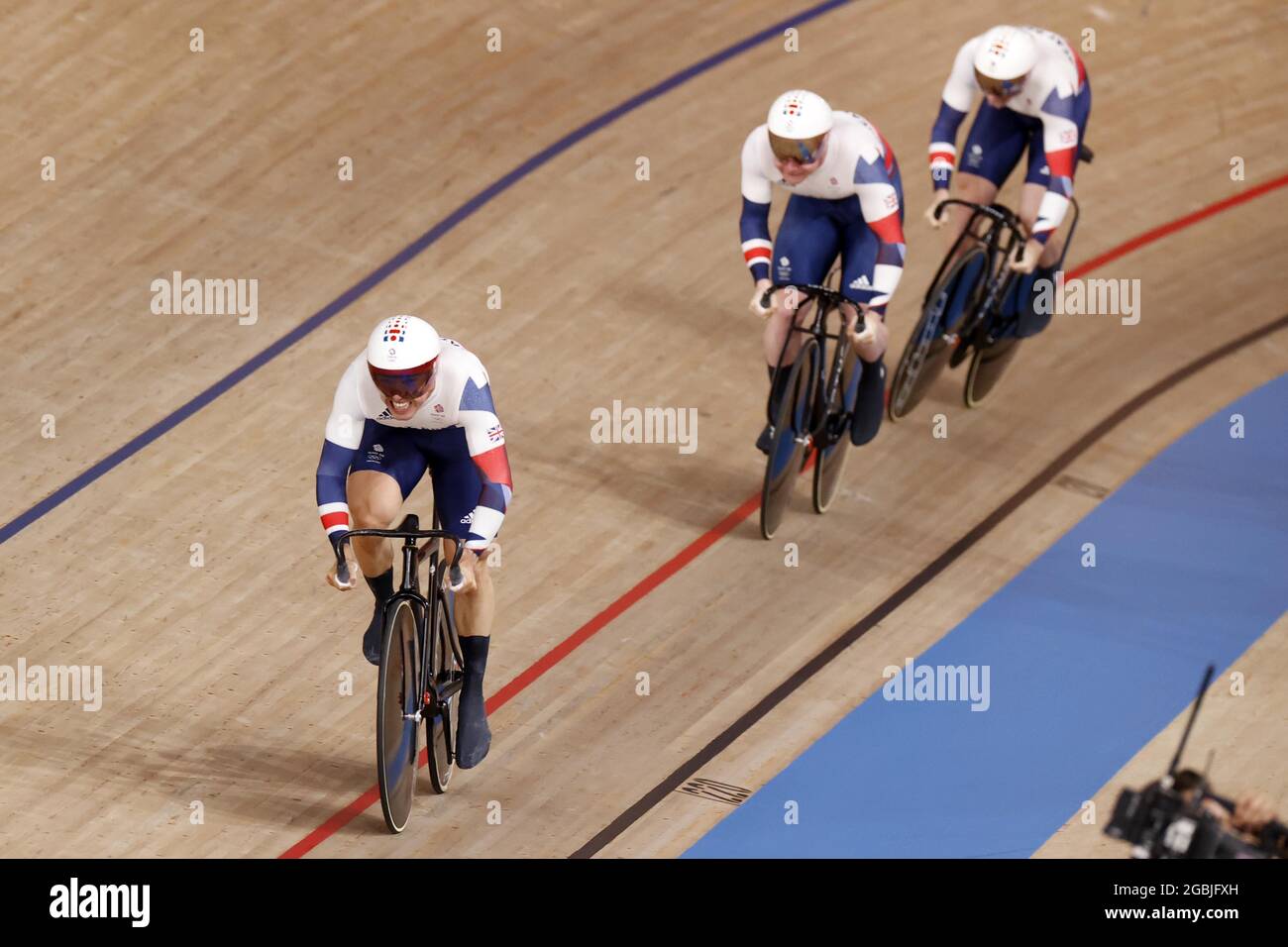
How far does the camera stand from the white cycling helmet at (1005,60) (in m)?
6.89

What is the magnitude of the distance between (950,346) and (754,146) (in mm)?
1430

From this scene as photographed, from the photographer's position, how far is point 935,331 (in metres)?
7.34

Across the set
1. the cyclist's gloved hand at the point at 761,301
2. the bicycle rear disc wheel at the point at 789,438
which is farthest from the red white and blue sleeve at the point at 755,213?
the bicycle rear disc wheel at the point at 789,438

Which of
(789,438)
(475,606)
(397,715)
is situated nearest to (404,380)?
(475,606)

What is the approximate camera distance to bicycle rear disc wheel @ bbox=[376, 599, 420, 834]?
5008 mm

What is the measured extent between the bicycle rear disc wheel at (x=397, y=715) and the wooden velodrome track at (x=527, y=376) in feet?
0.54

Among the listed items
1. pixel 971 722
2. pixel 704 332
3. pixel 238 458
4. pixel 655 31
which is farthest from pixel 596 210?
pixel 971 722

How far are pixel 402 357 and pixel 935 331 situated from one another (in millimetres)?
2961

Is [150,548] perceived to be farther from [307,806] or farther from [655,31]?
[655,31]

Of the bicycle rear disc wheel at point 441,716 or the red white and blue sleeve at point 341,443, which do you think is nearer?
the red white and blue sleeve at point 341,443

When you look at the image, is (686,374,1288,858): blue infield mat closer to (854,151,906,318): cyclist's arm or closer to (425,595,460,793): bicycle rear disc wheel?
(425,595,460,793): bicycle rear disc wheel

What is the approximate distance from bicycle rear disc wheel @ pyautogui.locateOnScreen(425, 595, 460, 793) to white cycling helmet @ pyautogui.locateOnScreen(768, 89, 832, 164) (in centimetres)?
188

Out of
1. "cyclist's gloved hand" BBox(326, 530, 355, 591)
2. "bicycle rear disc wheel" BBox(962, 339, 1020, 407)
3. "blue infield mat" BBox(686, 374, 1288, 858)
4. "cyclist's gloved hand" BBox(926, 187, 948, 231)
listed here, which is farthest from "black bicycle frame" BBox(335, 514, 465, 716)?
"bicycle rear disc wheel" BBox(962, 339, 1020, 407)

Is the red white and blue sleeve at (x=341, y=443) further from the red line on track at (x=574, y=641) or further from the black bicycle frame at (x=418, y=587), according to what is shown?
the red line on track at (x=574, y=641)
